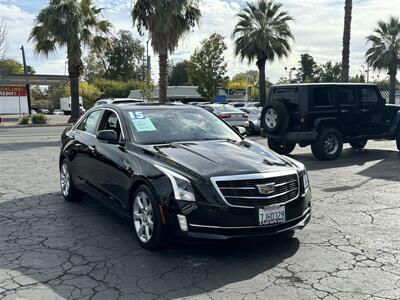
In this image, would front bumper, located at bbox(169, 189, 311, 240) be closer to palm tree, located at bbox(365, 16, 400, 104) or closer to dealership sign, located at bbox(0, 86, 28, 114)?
palm tree, located at bbox(365, 16, 400, 104)

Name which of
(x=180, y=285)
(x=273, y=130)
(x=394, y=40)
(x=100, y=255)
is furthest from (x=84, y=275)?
(x=394, y=40)

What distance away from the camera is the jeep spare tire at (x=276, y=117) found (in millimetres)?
11641

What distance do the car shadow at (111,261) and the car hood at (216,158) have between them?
2.36 feet

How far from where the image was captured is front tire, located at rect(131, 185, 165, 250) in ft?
15.3

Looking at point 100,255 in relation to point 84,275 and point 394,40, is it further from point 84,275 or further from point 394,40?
point 394,40

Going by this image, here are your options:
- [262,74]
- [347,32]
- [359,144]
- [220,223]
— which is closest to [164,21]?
[347,32]

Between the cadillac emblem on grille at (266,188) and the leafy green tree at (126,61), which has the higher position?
the leafy green tree at (126,61)

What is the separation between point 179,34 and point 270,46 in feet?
44.7

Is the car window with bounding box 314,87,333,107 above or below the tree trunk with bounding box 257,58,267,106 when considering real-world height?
below

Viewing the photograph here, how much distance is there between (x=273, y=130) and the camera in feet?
39.2

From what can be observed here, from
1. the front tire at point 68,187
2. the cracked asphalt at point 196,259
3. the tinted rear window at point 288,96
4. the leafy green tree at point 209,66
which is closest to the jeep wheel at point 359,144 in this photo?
the tinted rear window at point 288,96

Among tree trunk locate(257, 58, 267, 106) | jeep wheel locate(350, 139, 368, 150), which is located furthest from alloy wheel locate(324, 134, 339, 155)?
tree trunk locate(257, 58, 267, 106)

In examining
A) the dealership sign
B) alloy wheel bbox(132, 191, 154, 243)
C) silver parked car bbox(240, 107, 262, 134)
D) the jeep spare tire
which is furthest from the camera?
the dealership sign

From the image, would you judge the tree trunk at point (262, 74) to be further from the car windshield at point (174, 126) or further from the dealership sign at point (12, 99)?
the car windshield at point (174, 126)
